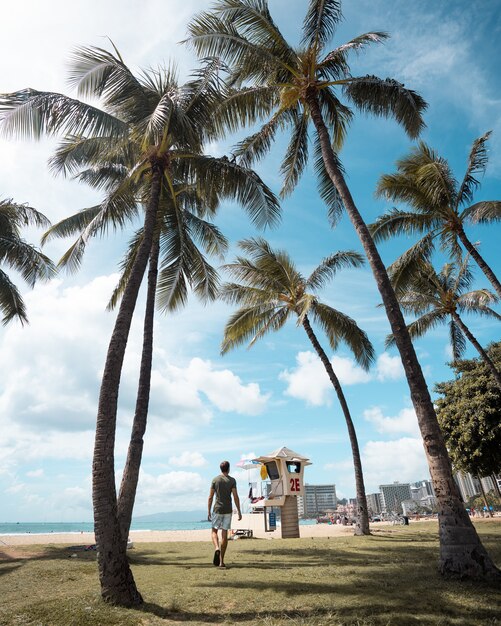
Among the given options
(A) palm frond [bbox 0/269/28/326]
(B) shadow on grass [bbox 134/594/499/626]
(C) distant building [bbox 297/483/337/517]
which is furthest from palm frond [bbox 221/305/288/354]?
(C) distant building [bbox 297/483/337/517]

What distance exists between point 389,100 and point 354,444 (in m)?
12.9

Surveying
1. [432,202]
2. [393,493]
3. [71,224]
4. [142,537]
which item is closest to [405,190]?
[432,202]

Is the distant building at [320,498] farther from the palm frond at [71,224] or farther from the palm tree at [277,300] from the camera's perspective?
the palm frond at [71,224]

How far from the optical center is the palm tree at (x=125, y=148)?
21.9 feet

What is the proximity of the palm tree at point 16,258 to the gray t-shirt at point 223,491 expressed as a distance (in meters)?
14.5

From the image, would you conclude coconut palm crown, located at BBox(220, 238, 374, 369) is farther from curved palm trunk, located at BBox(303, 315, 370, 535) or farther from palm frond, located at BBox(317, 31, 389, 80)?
palm frond, located at BBox(317, 31, 389, 80)

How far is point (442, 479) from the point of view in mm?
6738

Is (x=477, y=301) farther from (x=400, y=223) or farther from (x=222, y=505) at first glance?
(x=222, y=505)

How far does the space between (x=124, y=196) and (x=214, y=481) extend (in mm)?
8306

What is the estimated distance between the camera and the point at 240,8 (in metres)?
11.5

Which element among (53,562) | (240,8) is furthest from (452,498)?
(240,8)

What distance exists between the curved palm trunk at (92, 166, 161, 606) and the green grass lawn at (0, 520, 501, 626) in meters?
0.27

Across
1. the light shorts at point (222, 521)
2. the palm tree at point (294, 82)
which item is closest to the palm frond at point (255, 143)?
the palm tree at point (294, 82)

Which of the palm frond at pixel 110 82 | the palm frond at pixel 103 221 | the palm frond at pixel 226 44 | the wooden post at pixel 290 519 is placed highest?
the palm frond at pixel 226 44
